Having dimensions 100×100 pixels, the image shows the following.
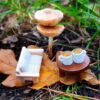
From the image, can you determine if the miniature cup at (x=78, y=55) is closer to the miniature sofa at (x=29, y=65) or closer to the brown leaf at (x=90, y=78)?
the brown leaf at (x=90, y=78)

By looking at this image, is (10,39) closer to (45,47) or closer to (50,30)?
(45,47)

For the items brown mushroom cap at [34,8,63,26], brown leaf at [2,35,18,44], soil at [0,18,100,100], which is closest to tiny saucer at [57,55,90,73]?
soil at [0,18,100,100]

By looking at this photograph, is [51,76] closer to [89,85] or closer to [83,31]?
[89,85]

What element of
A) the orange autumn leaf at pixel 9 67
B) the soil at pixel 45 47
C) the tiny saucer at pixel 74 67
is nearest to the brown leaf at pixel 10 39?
the soil at pixel 45 47

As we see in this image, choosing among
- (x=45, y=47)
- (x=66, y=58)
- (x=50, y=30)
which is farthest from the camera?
(x=45, y=47)

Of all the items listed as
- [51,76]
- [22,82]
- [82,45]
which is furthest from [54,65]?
[82,45]

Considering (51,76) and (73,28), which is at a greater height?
(73,28)

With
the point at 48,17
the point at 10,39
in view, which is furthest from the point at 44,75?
the point at 10,39
